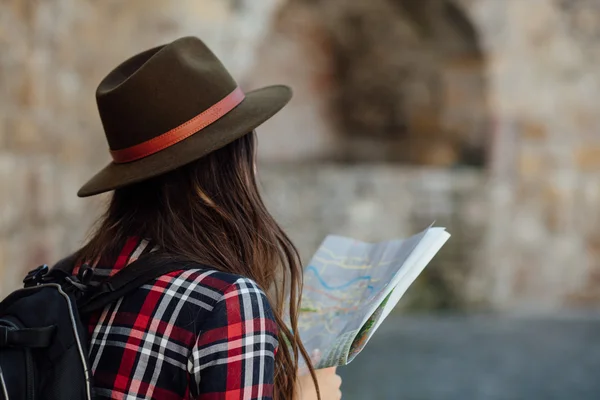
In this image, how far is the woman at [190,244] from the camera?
0.98 m

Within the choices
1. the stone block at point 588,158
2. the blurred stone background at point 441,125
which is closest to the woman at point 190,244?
the blurred stone background at point 441,125

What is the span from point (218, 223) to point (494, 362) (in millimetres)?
3855

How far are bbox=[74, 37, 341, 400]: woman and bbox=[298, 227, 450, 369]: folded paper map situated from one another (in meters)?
0.07

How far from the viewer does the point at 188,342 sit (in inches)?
38.3

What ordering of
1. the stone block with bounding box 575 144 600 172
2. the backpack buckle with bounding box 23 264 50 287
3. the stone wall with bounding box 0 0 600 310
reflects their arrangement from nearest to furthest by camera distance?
the backpack buckle with bounding box 23 264 50 287 < the stone wall with bounding box 0 0 600 310 < the stone block with bounding box 575 144 600 172

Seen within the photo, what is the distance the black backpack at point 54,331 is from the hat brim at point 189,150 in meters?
0.13

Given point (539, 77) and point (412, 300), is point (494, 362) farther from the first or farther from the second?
point (539, 77)

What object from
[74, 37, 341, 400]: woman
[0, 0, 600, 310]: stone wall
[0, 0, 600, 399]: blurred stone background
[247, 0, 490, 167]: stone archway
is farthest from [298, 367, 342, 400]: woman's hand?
[247, 0, 490, 167]: stone archway

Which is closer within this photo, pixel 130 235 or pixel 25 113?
pixel 130 235

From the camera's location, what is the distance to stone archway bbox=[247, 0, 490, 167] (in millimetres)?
6496

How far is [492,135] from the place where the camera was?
6.21m

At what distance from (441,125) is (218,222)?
5.81 meters

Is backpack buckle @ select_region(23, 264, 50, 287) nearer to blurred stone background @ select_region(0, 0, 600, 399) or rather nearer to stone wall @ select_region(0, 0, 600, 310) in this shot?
blurred stone background @ select_region(0, 0, 600, 399)

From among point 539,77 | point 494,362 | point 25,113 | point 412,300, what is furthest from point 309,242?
point 25,113
